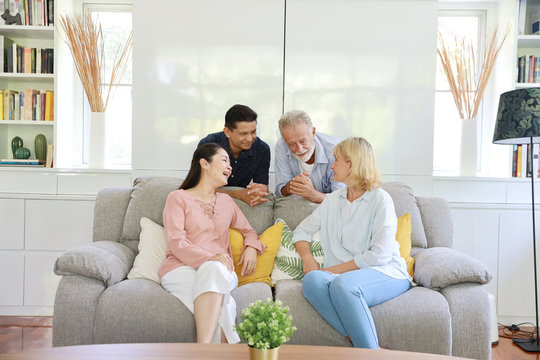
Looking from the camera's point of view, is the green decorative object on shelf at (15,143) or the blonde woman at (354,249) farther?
the green decorative object on shelf at (15,143)

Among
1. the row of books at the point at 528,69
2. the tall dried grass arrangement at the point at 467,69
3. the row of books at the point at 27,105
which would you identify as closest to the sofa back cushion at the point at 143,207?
the row of books at the point at 27,105

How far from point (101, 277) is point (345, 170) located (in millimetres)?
1202

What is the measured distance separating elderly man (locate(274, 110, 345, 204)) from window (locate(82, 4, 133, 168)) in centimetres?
172

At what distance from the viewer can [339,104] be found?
361cm

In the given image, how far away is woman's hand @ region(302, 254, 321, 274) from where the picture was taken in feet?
8.72

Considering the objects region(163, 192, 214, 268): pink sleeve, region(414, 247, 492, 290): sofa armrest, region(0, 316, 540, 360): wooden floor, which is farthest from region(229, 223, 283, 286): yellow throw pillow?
region(0, 316, 540, 360): wooden floor

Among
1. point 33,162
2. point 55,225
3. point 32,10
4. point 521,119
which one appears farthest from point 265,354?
point 32,10

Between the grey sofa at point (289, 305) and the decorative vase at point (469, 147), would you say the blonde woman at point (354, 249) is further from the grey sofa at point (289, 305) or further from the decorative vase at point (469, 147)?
the decorative vase at point (469, 147)

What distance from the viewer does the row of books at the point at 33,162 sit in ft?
13.1

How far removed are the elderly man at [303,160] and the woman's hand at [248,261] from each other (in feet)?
1.52

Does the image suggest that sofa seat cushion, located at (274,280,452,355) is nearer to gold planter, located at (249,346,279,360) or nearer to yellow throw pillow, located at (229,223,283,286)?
yellow throw pillow, located at (229,223,283,286)

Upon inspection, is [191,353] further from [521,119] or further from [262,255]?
[521,119]

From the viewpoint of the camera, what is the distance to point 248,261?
8.70ft

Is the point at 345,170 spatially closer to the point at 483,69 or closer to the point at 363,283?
the point at 363,283
